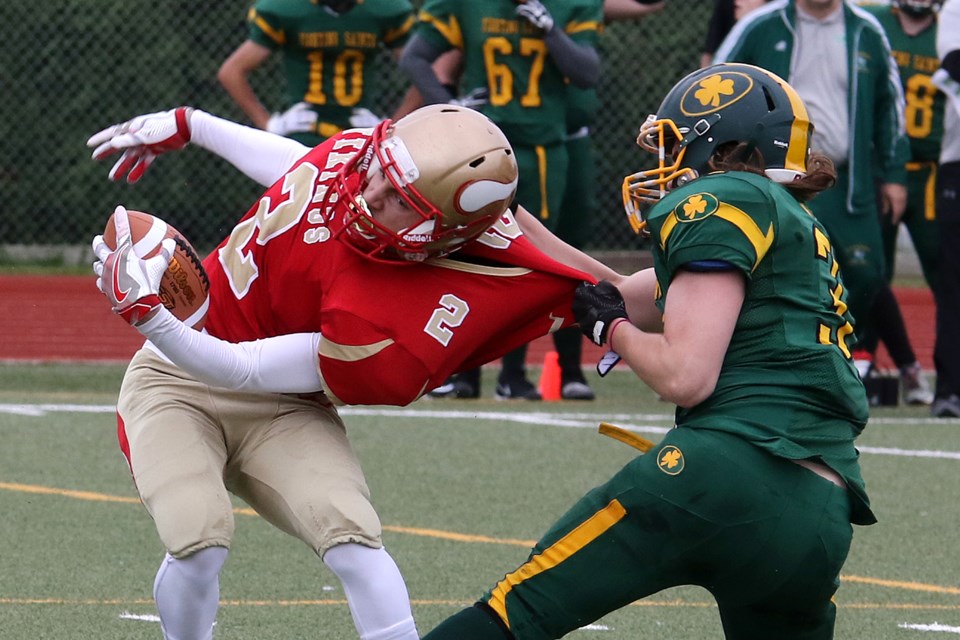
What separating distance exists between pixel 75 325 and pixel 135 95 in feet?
8.27

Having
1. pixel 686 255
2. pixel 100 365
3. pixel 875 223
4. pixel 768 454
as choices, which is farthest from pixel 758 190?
pixel 100 365

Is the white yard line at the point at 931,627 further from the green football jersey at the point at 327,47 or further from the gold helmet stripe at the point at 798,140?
the green football jersey at the point at 327,47

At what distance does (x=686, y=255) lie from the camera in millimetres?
3035

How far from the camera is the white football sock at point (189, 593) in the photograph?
3.46 m

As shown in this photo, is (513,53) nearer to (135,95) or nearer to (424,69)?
(424,69)

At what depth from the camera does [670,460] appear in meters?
3.07

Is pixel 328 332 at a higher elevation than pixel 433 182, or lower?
lower

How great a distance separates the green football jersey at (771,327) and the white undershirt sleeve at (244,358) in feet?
2.54

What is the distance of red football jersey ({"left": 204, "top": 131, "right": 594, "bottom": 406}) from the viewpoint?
345cm

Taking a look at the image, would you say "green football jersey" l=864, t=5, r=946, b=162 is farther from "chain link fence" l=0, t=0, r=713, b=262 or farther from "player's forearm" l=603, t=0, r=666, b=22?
"chain link fence" l=0, t=0, r=713, b=262

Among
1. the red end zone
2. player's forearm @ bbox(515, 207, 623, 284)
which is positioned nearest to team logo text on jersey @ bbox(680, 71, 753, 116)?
player's forearm @ bbox(515, 207, 623, 284)

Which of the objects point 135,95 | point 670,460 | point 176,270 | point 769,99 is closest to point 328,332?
point 176,270

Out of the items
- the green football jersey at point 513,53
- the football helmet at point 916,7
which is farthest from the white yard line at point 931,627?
the football helmet at point 916,7

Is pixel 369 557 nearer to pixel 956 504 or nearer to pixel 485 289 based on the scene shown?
pixel 485 289
